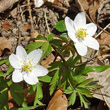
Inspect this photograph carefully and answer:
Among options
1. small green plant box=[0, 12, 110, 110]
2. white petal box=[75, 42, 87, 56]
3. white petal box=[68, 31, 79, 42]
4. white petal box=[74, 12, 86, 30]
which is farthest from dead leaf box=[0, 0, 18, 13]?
white petal box=[75, 42, 87, 56]

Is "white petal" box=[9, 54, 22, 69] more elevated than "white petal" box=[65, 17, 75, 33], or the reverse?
"white petal" box=[65, 17, 75, 33]

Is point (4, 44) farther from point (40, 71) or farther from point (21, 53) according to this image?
point (40, 71)

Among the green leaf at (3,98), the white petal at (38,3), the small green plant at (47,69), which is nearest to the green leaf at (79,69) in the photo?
the small green plant at (47,69)

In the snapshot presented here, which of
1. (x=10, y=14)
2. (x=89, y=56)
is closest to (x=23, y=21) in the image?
(x=10, y=14)

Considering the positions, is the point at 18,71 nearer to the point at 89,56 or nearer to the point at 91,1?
the point at 89,56

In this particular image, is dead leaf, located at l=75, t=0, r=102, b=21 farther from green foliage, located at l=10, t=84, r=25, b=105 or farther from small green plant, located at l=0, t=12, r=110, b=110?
green foliage, located at l=10, t=84, r=25, b=105
